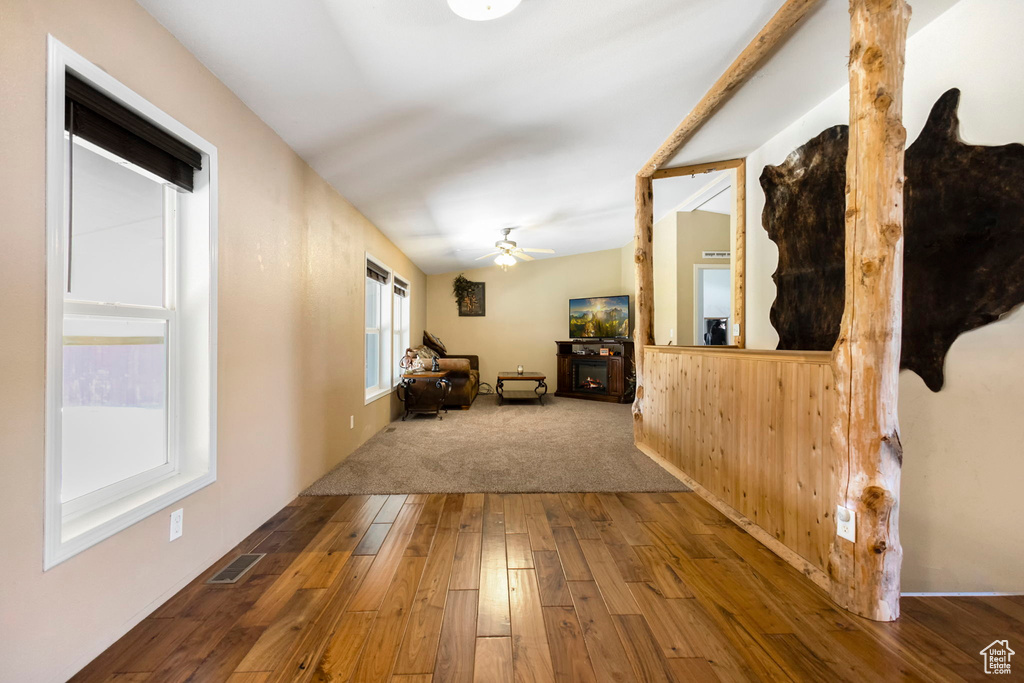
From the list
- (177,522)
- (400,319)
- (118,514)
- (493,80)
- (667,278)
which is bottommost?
(177,522)

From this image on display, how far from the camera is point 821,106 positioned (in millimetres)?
2812

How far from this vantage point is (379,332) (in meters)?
5.10

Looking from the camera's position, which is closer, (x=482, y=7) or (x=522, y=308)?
(x=482, y=7)

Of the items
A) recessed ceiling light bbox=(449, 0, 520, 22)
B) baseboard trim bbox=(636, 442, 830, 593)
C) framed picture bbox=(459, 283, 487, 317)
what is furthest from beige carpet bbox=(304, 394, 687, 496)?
framed picture bbox=(459, 283, 487, 317)

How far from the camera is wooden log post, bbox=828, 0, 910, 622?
1540 mm

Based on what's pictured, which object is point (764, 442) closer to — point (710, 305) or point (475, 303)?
point (710, 305)

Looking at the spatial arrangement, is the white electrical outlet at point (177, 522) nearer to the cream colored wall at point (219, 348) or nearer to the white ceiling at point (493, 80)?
the cream colored wall at point (219, 348)

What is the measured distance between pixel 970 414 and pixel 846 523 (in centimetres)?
105

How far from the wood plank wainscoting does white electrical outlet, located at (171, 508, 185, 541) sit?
279cm

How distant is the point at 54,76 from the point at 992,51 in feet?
12.6

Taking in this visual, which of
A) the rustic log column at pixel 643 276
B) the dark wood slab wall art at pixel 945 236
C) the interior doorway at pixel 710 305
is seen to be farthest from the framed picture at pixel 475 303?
the dark wood slab wall art at pixel 945 236

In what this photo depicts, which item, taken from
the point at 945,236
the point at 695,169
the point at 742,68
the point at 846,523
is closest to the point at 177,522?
the point at 846,523

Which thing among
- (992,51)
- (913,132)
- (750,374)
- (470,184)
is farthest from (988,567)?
(470,184)

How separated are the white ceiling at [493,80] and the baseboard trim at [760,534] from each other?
8.79 ft
